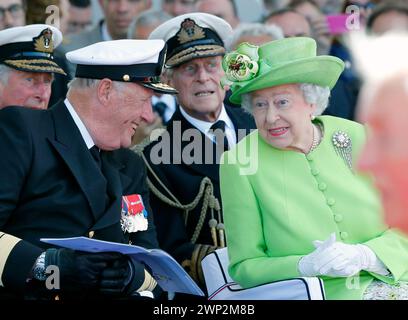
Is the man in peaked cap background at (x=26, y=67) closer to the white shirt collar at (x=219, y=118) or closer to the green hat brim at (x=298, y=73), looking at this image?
the white shirt collar at (x=219, y=118)

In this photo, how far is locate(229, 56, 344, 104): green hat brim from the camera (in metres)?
2.99

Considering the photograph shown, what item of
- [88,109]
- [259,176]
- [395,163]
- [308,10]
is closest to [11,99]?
[88,109]

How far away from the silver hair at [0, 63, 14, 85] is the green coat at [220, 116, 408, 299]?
1.08 metres

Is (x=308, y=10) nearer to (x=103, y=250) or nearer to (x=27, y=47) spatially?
(x=27, y=47)

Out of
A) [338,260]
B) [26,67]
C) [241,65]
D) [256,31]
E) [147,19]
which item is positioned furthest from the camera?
[147,19]

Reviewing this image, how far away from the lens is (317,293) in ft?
9.06

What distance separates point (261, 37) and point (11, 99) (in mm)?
1311

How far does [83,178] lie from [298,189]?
78 cm

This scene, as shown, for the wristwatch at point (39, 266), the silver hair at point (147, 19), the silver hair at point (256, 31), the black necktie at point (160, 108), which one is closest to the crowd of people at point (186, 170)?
the wristwatch at point (39, 266)

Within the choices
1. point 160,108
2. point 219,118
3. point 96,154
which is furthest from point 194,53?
point 96,154

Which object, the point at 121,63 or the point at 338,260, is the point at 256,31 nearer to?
the point at 121,63

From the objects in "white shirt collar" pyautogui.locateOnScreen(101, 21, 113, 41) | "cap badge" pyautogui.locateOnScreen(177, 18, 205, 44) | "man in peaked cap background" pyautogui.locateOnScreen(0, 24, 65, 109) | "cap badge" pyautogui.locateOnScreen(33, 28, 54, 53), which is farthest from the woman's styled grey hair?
"white shirt collar" pyautogui.locateOnScreen(101, 21, 113, 41)

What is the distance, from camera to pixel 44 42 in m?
3.61

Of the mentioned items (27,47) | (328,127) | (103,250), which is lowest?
(103,250)
